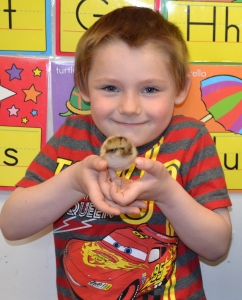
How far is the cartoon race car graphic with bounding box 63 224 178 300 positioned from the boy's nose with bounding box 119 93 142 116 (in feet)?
0.72

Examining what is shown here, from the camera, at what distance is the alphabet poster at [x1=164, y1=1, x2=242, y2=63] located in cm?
81

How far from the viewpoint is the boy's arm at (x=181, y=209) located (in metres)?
0.51

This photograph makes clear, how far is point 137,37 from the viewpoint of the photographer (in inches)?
26.0

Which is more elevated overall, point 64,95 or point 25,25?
point 25,25

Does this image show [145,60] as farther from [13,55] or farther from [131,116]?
[13,55]

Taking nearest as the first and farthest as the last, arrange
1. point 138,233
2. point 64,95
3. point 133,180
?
1. point 133,180
2. point 138,233
3. point 64,95

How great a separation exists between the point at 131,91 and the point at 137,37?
0.30 feet

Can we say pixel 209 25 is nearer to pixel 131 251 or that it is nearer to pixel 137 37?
pixel 137 37

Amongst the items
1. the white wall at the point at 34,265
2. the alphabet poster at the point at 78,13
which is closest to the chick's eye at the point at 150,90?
the alphabet poster at the point at 78,13

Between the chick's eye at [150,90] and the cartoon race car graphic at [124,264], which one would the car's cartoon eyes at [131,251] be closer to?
the cartoon race car graphic at [124,264]

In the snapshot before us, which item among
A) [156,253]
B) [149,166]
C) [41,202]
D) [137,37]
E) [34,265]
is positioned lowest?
[34,265]

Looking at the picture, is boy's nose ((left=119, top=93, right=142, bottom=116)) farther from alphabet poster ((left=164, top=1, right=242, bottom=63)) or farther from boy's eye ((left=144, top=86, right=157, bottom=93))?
alphabet poster ((left=164, top=1, right=242, bottom=63))

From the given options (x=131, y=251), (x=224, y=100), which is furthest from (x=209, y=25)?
(x=131, y=251)

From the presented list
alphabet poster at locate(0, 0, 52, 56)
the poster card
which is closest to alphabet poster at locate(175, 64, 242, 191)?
the poster card
